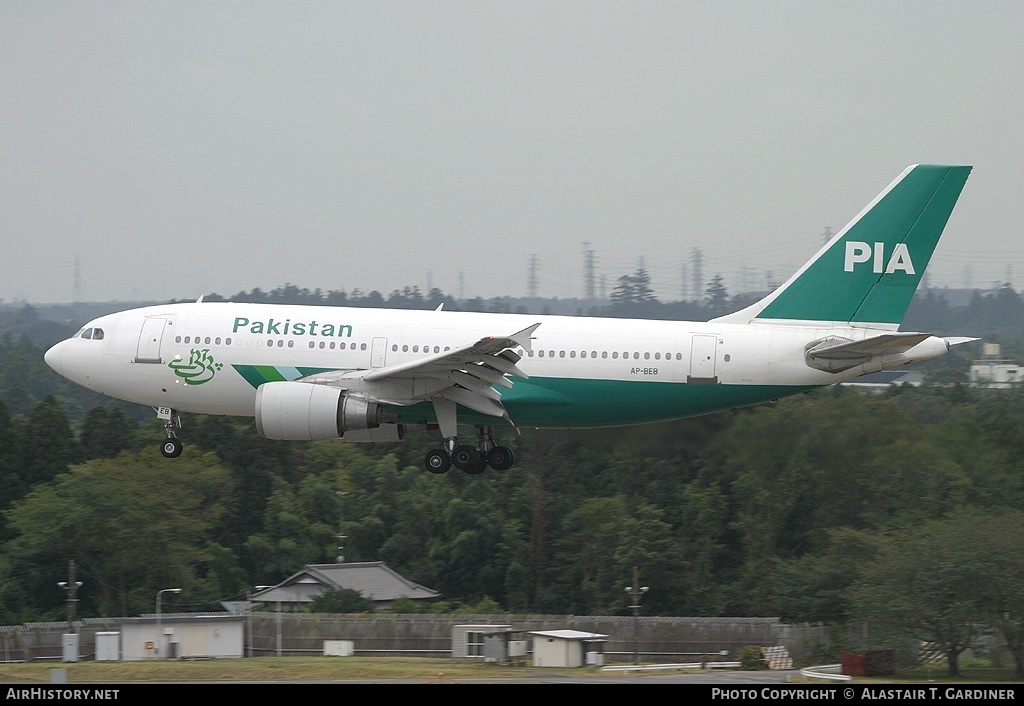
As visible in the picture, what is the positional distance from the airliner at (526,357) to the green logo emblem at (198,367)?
1.5 inches

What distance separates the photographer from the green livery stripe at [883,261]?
37656 millimetres

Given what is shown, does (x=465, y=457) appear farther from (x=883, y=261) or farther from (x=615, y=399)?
(x=883, y=261)

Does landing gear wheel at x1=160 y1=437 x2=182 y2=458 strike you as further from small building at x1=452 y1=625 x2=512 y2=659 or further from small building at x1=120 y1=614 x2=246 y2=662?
small building at x1=120 y1=614 x2=246 y2=662

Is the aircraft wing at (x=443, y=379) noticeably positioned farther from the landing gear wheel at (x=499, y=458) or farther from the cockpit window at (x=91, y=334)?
the cockpit window at (x=91, y=334)

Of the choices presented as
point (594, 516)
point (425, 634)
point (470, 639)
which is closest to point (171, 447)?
point (470, 639)

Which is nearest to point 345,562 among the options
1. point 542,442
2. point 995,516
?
point 542,442

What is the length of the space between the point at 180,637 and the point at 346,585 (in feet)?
66.9

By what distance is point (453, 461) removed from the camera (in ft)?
123

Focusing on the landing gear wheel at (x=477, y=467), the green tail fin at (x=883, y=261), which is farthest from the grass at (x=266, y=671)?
the green tail fin at (x=883, y=261)

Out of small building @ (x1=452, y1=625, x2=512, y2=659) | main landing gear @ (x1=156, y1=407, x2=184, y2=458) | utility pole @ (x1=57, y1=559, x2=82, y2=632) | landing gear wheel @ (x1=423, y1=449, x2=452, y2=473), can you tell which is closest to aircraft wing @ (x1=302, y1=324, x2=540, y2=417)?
landing gear wheel @ (x1=423, y1=449, x2=452, y2=473)

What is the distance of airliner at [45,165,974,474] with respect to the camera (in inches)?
1438

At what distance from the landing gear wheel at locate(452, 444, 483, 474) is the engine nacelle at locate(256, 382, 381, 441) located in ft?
8.36

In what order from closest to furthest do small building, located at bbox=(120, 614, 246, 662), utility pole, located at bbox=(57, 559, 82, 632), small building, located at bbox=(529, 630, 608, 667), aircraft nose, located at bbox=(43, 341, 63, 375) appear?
aircraft nose, located at bbox=(43, 341, 63, 375)
small building, located at bbox=(529, 630, 608, 667)
small building, located at bbox=(120, 614, 246, 662)
utility pole, located at bbox=(57, 559, 82, 632)

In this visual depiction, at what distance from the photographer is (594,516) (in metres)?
69.4
